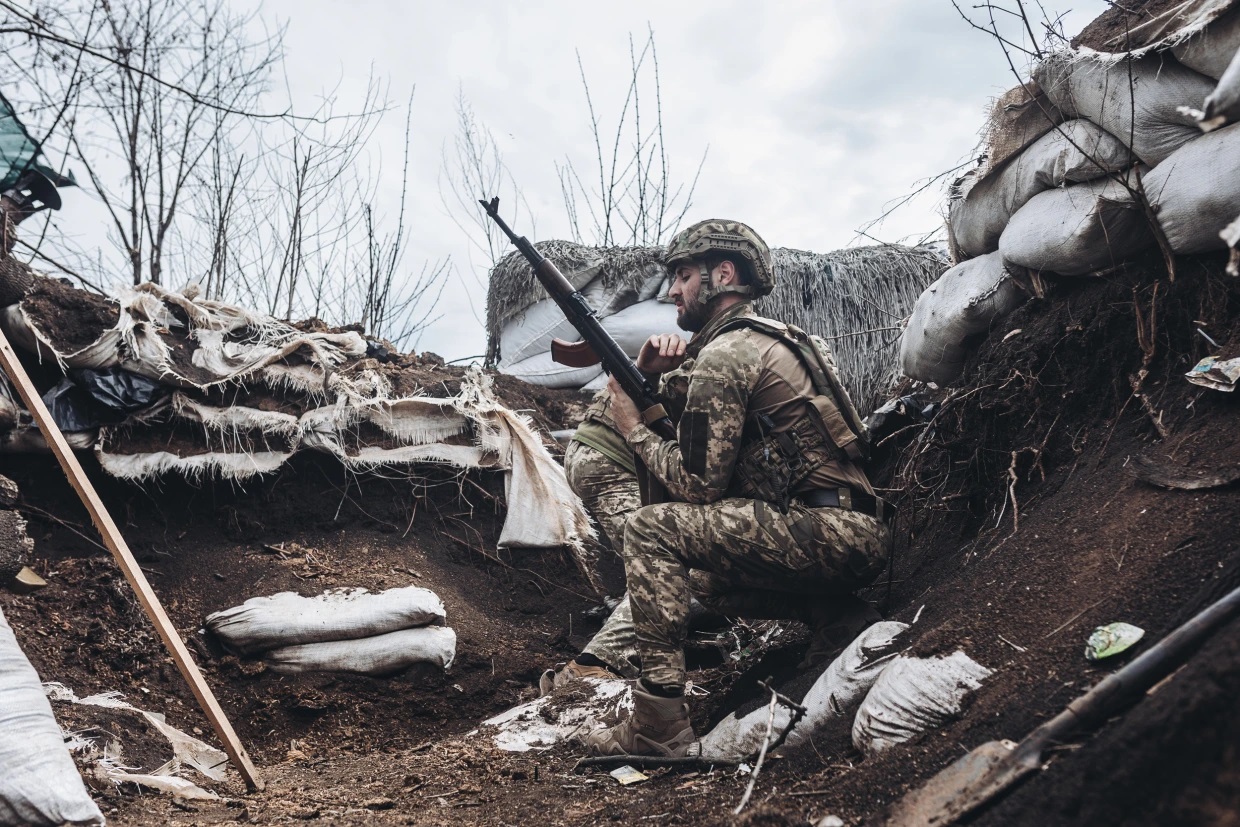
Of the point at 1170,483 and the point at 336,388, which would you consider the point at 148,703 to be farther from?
the point at 1170,483

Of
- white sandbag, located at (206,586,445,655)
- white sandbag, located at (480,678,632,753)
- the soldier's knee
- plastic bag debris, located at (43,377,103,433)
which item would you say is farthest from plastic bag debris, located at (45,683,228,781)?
the soldier's knee

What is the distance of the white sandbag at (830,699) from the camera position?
7.61ft

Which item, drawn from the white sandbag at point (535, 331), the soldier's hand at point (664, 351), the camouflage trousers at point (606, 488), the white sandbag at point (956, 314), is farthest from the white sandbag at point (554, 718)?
the white sandbag at point (535, 331)

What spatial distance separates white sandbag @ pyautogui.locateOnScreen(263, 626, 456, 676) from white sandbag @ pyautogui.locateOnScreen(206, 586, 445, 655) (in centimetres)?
3

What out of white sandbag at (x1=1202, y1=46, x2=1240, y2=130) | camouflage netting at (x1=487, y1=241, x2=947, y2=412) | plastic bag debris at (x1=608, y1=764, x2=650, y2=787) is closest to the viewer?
white sandbag at (x1=1202, y1=46, x2=1240, y2=130)

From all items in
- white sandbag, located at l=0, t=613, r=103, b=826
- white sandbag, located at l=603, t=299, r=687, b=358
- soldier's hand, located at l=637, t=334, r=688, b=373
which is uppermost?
white sandbag, located at l=603, t=299, r=687, b=358

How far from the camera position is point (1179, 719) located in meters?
1.07

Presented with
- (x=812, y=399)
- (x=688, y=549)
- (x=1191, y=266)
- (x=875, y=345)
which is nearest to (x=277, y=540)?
(x=688, y=549)

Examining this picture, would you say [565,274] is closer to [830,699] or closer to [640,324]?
[640,324]

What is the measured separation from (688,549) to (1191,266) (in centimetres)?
163

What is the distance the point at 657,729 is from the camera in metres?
2.62

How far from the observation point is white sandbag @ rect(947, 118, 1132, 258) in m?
2.76

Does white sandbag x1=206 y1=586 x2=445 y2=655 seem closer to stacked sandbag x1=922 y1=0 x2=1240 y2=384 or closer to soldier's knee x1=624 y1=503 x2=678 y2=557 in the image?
soldier's knee x1=624 y1=503 x2=678 y2=557

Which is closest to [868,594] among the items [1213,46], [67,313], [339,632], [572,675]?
[572,675]
